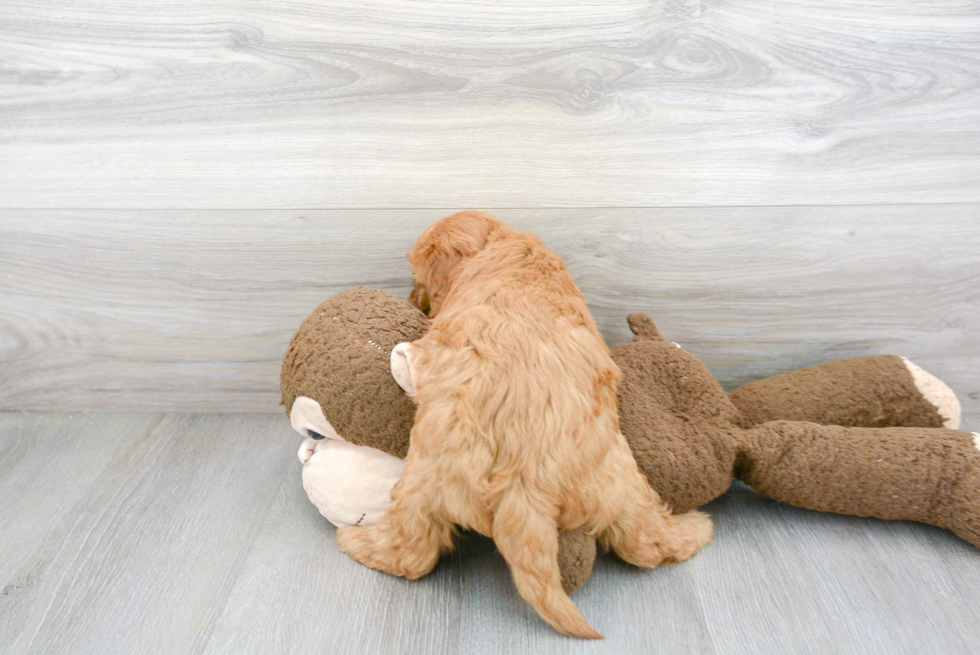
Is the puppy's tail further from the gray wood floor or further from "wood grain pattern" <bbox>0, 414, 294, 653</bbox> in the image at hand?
"wood grain pattern" <bbox>0, 414, 294, 653</bbox>

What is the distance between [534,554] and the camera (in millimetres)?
749

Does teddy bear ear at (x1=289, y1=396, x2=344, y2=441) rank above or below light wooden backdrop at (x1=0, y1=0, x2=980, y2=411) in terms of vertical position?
below

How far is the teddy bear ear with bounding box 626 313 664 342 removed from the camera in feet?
3.69

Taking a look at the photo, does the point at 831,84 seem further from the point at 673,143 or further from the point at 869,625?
the point at 869,625

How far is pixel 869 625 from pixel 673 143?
2.49ft

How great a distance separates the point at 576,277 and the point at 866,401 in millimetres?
515

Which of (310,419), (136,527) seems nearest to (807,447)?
Result: (310,419)

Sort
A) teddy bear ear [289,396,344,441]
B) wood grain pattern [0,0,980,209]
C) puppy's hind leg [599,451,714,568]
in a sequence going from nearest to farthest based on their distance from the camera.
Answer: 1. puppy's hind leg [599,451,714,568]
2. teddy bear ear [289,396,344,441]
3. wood grain pattern [0,0,980,209]

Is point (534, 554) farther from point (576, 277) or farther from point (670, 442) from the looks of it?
point (576, 277)

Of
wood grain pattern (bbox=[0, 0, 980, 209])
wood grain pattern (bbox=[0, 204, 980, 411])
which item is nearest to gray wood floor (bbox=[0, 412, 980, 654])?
wood grain pattern (bbox=[0, 204, 980, 411])

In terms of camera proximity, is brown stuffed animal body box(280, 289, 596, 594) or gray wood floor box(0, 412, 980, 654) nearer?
gray wood floor box(0, 412, 980, 654)

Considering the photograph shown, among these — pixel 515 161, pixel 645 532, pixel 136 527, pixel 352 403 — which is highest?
pixel 515 161

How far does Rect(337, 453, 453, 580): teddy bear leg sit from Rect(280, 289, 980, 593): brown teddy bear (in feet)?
0.15

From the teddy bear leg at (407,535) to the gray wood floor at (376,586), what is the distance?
0.08 feet
